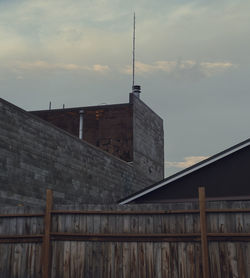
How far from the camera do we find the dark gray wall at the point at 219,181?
14094 mm

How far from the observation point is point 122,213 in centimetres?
995

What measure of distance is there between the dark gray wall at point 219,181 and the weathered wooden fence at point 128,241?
460 cm

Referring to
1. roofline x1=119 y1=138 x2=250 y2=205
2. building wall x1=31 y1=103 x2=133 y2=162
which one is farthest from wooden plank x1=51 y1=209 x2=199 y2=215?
building wall x1=31 y1=103 x2=133 y2=162

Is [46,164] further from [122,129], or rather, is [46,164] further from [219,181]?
[122,129]

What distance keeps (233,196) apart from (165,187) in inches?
84.5

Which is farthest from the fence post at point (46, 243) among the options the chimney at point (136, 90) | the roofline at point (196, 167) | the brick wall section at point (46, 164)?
the chimney at point (136, 90)

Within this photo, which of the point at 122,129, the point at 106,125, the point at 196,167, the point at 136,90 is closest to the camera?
the point at 196,167

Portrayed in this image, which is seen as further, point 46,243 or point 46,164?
point 46,164

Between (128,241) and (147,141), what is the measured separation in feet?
81.3

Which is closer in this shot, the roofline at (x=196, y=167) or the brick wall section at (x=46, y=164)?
the roofline at (x=196, y=167)

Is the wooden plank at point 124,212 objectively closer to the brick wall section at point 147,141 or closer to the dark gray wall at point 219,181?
the dark gray wall at point 219,181

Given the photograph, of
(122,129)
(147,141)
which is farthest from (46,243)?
(147,141)

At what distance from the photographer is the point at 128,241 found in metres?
9.85

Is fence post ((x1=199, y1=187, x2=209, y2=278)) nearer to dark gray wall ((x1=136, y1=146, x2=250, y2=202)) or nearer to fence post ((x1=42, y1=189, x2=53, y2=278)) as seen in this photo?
fence post ((x1=42, y1=189, x2=53, y2=278))
